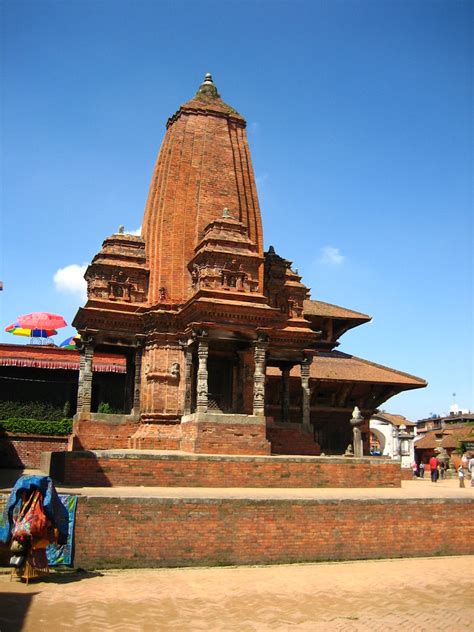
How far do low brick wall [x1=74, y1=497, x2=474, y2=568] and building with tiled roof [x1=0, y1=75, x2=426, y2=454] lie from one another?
584cm

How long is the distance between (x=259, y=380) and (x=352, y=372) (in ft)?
37.5

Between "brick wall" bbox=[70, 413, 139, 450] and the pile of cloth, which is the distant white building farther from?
the pile of cloth

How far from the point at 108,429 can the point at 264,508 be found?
31.1 feet

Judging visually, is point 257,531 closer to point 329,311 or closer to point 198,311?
point 198,311

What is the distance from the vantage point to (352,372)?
96.4 ft

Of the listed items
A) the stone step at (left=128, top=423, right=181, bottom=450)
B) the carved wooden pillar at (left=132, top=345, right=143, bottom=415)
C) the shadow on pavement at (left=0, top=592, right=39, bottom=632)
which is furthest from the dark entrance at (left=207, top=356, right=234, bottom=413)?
the shadow on pavement at (left=0, top=592, right=39, bottom=632)

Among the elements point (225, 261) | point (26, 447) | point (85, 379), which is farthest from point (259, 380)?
point (26, 447)

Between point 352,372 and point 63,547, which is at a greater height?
point 352,372

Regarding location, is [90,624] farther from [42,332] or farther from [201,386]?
[42,332]

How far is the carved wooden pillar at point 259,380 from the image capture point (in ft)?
61.2

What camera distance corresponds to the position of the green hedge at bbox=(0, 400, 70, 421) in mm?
25203

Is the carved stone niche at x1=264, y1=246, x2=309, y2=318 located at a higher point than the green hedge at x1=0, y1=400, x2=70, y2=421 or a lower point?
higher

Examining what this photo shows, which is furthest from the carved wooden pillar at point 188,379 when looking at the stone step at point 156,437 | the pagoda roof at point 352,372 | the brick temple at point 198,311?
the pagoda roof at point 352,372

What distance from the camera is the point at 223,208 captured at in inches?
883
